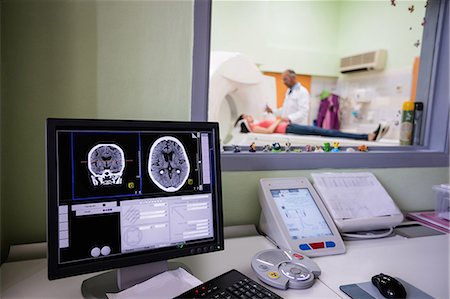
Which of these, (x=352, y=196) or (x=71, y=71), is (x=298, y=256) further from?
(x=71, y=71)

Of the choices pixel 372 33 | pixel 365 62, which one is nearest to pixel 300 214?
pixel 365 62

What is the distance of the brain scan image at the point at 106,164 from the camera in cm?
71

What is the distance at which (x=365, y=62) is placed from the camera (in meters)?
4.29

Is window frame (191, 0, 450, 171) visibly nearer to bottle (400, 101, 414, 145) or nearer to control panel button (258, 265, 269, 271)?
bottle (400, 101, 414, 145)

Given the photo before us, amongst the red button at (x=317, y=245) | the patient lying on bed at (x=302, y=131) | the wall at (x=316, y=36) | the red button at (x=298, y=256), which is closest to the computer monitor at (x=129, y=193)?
the red button at (x=298, y=256)

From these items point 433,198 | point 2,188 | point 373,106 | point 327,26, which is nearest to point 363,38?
point 327,26

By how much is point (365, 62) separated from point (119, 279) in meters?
4.38

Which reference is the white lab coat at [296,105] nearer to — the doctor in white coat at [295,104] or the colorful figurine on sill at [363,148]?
the doctor in white coat at [295,104]

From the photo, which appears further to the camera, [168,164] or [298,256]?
[298,256]

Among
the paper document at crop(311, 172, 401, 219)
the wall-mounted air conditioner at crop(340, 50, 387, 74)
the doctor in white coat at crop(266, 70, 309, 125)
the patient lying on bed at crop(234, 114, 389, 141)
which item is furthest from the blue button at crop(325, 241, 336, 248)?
the wall-mounted air conditioner at crop(340, 50, 387, 74)

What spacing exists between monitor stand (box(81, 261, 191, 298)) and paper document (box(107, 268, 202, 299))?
0.02m

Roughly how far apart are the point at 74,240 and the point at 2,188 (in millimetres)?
378

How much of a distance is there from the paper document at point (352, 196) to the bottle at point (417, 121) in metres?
0.48

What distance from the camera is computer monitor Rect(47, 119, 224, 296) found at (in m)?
0.67
